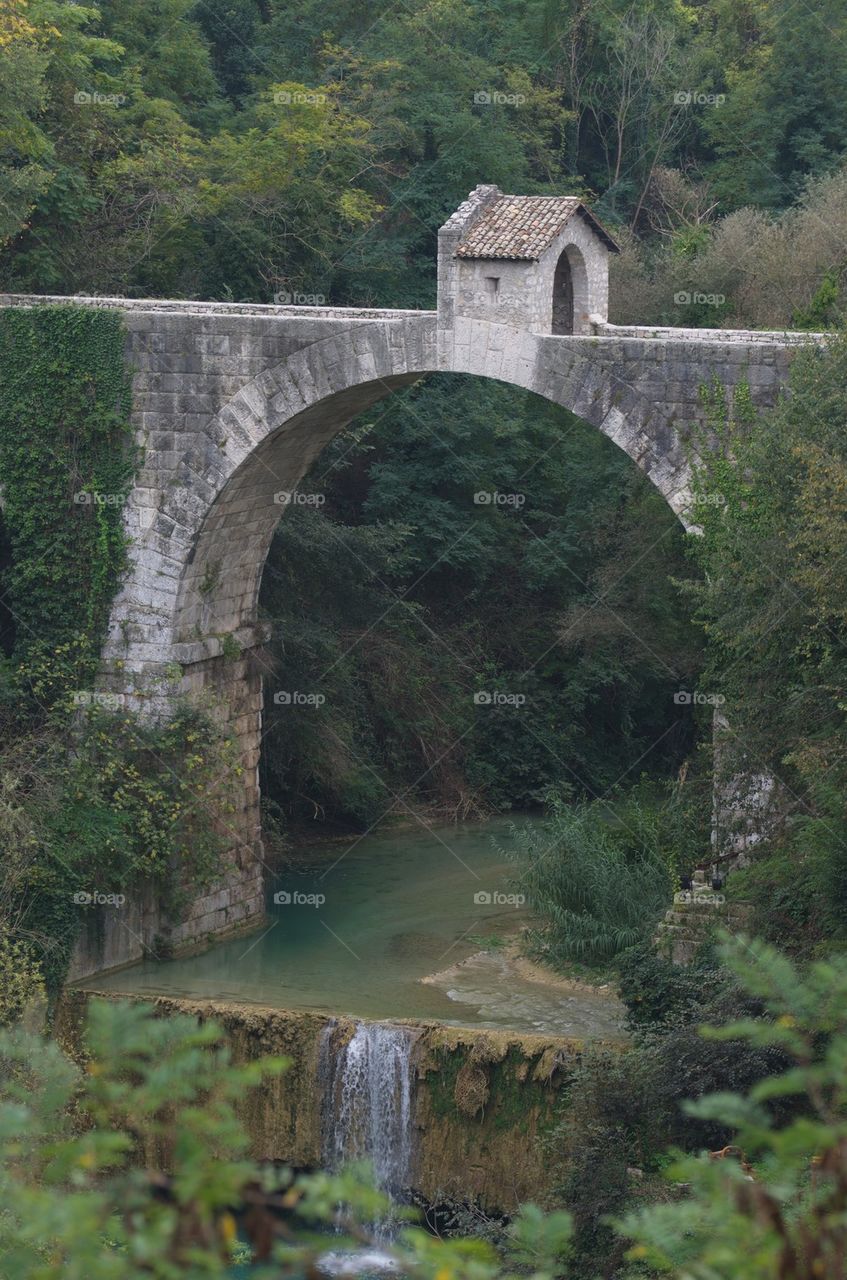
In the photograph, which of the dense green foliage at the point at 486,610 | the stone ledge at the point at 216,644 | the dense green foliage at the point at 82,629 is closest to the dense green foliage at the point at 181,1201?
the dense green foliage at the point at 82,629

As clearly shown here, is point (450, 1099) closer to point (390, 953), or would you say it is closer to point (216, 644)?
point (390, 953)

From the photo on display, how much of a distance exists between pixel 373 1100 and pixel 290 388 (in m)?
6.16

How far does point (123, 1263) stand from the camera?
412 centimetres

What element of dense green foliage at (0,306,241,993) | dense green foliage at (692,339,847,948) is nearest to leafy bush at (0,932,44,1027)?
dense green foliage at (0,306,241,993)

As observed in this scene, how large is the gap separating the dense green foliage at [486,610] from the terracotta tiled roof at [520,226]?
19.4 ft

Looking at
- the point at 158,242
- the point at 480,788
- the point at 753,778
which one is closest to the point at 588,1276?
the point at 753,778

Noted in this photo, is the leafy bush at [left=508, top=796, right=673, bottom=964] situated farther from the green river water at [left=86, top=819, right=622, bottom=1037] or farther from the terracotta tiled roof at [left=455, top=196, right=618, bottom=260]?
the terracotta tiled roof at [left=455, top=196, right=618, bottom=260]

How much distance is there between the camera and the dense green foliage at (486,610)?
21984 millimetres

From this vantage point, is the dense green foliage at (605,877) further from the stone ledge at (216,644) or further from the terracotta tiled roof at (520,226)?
the terracotta tiled roof at (520,226)

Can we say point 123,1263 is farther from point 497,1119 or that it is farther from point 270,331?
point 270,331

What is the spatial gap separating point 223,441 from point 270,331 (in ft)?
3.50

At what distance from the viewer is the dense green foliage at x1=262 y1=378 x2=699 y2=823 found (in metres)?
22.0

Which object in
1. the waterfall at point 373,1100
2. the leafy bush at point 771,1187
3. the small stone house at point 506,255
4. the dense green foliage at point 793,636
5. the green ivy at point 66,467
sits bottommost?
the waterfall at point 373,1100

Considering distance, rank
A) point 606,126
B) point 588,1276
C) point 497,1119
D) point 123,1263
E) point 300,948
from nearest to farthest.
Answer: point 123,1263 → point 588,1276 → point 497,1119 → point 300,948 → point 606,126
